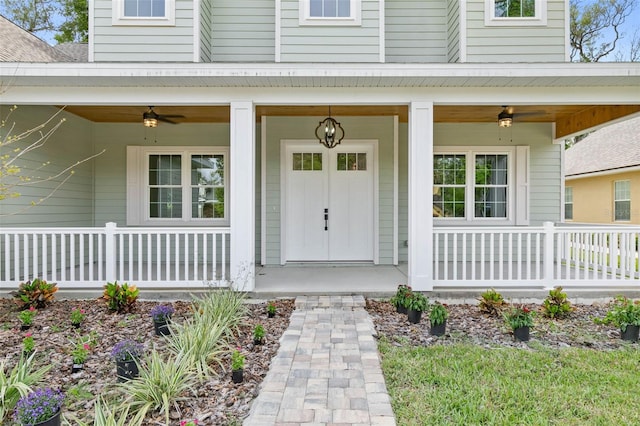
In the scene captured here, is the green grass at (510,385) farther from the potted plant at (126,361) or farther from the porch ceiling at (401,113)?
the porch ceiling at (401,113)

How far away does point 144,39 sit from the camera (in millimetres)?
5867

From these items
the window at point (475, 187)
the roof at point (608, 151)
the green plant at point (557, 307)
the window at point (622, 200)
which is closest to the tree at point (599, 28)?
the roof at point (608, 151)

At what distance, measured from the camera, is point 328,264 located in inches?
278

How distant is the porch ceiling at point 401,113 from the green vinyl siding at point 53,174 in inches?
15.3

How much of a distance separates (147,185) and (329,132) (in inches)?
146

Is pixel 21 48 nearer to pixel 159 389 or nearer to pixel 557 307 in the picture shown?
pixel 159 389

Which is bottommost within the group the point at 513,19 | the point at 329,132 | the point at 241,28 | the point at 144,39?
the point at 329,132

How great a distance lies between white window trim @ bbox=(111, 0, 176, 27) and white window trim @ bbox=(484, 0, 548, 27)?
194 inches

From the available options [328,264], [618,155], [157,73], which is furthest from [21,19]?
[618,155]

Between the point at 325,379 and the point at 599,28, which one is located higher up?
the point at 599,28

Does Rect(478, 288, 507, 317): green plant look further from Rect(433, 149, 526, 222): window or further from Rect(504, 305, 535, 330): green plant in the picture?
Rect(433, 149, 526, 222): window

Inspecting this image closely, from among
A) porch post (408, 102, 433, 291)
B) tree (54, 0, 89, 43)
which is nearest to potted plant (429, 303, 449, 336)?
porch post (408, 102, 433, 291)

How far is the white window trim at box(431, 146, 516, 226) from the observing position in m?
7.23

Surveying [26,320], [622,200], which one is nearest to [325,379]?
[26,320]
